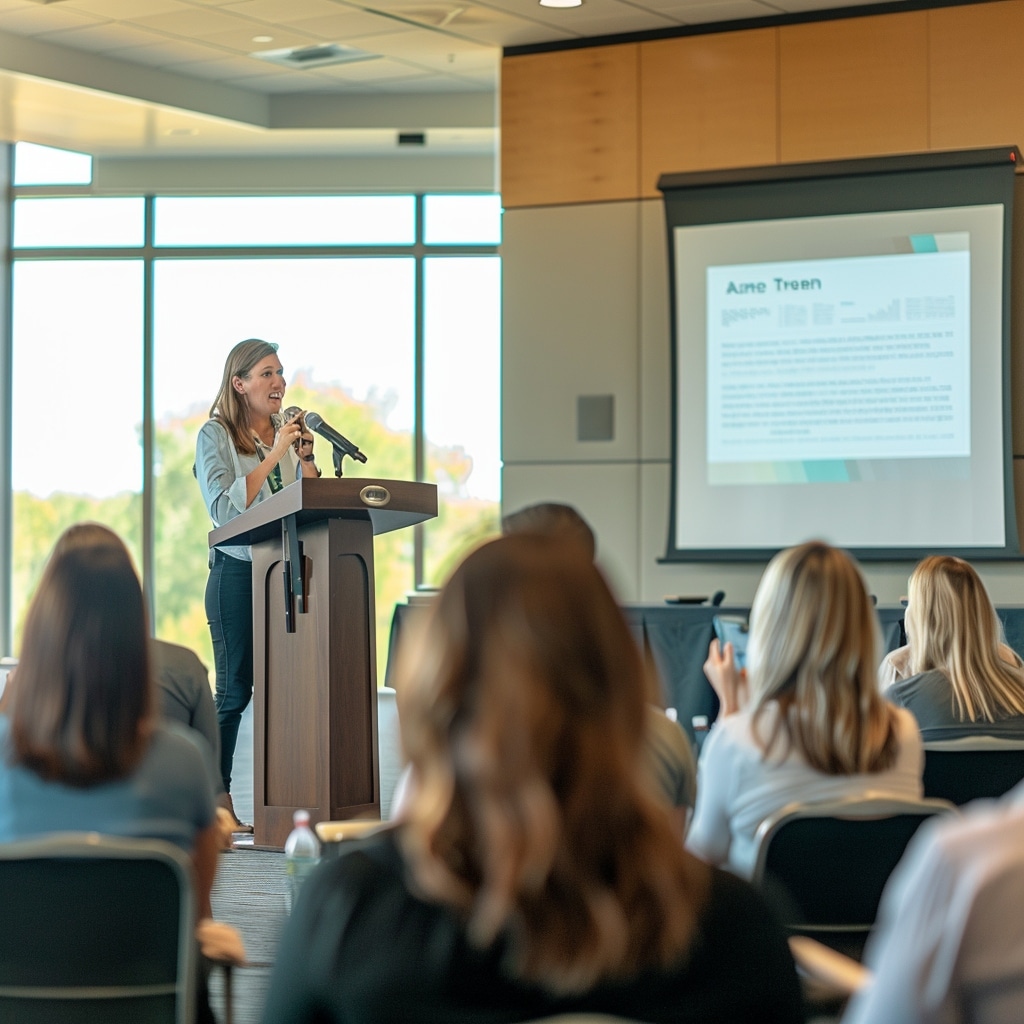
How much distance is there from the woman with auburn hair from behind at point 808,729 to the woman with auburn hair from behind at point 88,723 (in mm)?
909

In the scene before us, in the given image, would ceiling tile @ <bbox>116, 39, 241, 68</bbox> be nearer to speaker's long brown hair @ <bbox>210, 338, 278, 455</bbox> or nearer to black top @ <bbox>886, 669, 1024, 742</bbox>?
speaker's long brown hair @ <bbox>210, 338, 278, 455</bbox>

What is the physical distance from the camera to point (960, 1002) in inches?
37.1

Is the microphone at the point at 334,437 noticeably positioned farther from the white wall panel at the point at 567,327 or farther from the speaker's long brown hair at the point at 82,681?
the white wall panel at the point at 567,327

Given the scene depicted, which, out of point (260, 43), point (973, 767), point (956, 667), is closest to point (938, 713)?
point (956, 667)

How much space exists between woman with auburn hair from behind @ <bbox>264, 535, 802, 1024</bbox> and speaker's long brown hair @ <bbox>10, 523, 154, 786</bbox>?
88 centimetres

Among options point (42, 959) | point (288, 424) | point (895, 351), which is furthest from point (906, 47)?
point (42, 959)

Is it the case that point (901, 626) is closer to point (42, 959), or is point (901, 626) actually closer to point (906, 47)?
point (906, 47)

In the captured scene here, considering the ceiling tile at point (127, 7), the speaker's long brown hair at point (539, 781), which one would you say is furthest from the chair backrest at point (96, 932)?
the ceiling tile at point (127, 7)

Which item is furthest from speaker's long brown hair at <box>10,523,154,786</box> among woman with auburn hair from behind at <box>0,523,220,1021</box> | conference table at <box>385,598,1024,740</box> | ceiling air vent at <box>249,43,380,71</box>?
ceiling air vent at <box>249,43,380,71</box>

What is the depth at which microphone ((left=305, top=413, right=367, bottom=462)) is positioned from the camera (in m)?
4.28

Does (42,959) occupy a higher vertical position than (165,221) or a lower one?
lower

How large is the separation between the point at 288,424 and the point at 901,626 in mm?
2978

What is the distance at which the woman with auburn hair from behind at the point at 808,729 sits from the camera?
238cm

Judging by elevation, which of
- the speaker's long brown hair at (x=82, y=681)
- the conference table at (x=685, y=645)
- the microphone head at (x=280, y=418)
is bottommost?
the conference table at (x=685, y=645)
